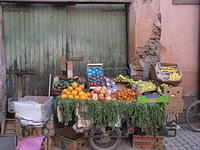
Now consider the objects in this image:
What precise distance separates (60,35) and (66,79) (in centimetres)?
114

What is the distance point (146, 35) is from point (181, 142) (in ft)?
8.12

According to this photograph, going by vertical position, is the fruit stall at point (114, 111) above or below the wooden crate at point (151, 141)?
above

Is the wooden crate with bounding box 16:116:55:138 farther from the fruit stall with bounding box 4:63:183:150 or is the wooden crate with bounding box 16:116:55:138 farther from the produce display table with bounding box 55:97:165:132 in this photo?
the produce display table with bounding box 55:97:165:132

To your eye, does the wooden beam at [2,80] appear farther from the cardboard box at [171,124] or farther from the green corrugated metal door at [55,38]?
the cardboard box at [171,124]

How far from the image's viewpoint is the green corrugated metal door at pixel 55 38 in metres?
5.39

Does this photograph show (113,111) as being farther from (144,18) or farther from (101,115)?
(144,18)

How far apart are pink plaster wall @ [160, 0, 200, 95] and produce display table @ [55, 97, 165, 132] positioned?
200cm

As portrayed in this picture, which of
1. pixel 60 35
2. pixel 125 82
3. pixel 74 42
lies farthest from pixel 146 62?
pixel 60 35

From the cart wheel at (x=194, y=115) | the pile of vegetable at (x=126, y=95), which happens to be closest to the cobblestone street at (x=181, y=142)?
the cart wheel at (x=194, y=115)

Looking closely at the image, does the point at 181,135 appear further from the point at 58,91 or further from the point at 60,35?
the point at 60,35

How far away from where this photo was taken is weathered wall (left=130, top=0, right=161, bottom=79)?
5418 mm

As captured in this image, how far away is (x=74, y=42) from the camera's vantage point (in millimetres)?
5578

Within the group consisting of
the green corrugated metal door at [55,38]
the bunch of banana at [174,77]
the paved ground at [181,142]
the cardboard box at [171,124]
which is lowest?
the paved ground at [181,142]

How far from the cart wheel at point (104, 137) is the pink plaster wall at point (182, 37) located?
235 cm
